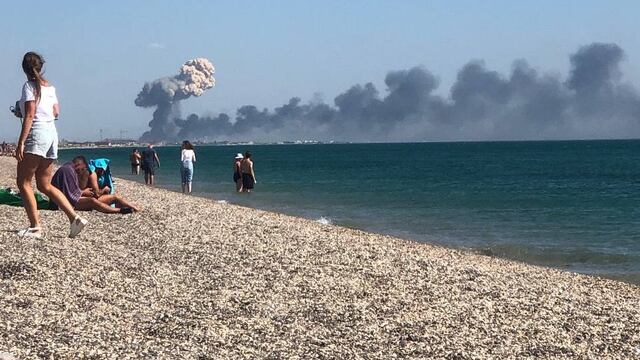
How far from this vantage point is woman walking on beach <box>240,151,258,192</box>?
3102 cm

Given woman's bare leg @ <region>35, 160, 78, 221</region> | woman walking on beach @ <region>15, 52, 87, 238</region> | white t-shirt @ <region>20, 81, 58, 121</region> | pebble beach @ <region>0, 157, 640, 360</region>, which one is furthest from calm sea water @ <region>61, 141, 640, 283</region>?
white t-shirt @ <region>20, 81, 58, 121</region>

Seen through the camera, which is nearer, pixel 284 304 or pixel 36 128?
pixel 284 304

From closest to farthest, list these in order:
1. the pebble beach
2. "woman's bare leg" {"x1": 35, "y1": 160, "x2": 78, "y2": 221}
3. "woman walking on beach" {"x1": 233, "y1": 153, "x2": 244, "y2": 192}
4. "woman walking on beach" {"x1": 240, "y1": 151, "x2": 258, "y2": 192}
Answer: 1. the pebble beach
2. "woman's bare leg" {"x1": 35, "y1": 160, "x2": 78, "y2": 221}
3. "woman walking on beach" {"x1": 240, "y1": 151, "x2": 258, "y2": 192}
4. "woman walking on beach" {"x1": 233, "y1": 153, "x2": 244, "y2": 192}

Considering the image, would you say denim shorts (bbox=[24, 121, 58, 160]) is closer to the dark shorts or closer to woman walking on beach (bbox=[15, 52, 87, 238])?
woman walking on beach (bbox=[15, 52, 87, 238])

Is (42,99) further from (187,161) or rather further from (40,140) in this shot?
(187,161)

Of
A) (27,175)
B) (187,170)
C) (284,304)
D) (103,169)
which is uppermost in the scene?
(27,175)

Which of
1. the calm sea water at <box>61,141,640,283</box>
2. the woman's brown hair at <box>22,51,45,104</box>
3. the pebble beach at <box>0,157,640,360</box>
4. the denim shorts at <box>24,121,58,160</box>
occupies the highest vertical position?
the woman's brown hair at <box>22,51,45,104</box>

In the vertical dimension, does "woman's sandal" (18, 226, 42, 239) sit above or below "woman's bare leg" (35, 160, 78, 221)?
below

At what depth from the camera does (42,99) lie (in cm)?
1016

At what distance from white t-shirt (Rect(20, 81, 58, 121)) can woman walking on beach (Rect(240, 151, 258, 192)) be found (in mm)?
19304

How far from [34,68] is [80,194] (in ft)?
16.6

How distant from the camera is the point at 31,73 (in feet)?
32.8

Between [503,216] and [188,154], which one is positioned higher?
[188,154]

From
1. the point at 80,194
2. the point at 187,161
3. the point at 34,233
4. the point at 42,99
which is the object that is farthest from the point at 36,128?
the point at 187,161
